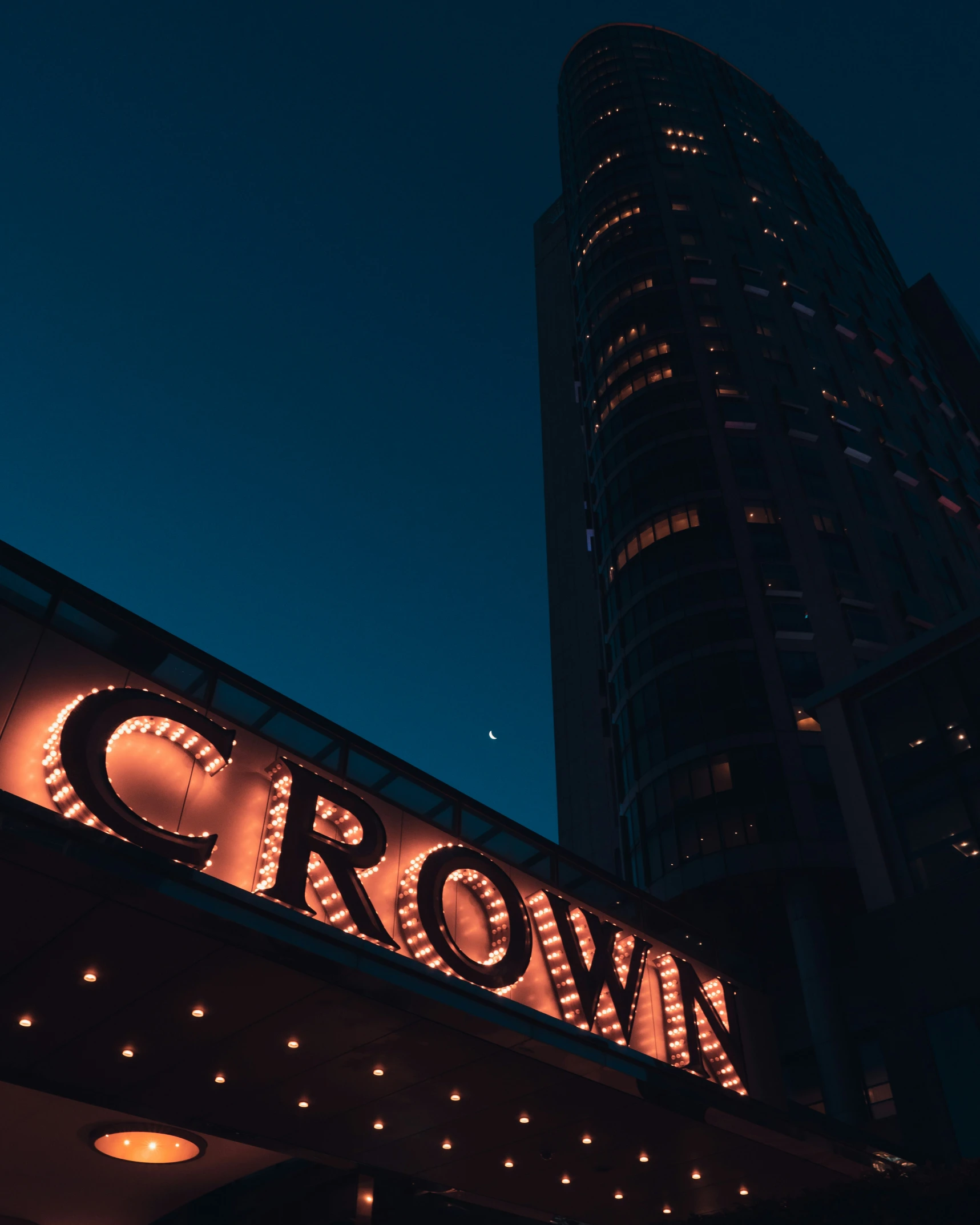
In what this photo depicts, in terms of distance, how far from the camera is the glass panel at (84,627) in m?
14.6

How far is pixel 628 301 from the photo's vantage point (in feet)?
258

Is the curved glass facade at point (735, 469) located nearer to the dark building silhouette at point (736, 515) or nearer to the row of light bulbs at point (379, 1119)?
the dark building silhouette at point (736, 515)

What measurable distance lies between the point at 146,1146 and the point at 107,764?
367 inches

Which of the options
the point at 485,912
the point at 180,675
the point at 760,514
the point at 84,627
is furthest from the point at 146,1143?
the point at 760,514

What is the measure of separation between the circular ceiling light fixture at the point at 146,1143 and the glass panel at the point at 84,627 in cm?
922

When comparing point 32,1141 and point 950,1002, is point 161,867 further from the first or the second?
point 950,1002

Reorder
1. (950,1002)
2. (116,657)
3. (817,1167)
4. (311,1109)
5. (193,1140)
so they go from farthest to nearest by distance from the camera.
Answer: (950,1002), (817,1167), (193,1140), (311,1109), (116,657)

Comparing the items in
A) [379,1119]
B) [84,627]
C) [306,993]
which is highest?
[84,627]

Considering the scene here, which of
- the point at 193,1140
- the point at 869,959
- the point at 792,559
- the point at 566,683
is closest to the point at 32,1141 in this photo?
the point at 193,1140

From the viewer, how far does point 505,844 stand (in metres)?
19.6

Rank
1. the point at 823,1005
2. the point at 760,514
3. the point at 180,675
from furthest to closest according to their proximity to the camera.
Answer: the point at 760,514 → the point at 823,1005 → the point at 180,675

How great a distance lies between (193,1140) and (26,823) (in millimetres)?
10374

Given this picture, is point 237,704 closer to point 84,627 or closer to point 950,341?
point 84,627

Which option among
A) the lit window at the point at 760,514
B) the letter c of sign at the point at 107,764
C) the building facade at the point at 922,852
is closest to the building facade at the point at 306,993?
the letter c of sign at the point at 107,764
